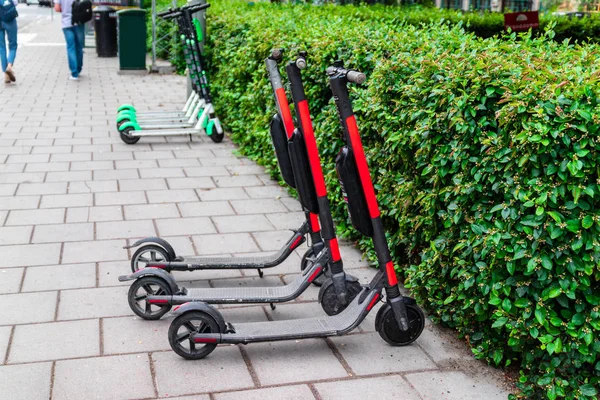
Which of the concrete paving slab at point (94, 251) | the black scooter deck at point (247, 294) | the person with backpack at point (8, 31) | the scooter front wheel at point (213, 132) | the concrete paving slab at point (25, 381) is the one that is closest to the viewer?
the concrete paving slab at point (25, 381)

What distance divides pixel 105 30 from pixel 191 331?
15.0 metres

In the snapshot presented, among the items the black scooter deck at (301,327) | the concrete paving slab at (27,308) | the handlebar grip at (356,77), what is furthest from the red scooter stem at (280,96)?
the concrete paving slab at (27,308)

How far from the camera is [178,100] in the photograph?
462 inches

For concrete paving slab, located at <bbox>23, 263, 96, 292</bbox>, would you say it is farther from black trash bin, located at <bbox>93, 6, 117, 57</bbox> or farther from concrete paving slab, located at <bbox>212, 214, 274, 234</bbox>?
black trash bin, located at <bbox>93, 6, 117, 57</bbox>

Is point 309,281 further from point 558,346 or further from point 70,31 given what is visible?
point 70,31

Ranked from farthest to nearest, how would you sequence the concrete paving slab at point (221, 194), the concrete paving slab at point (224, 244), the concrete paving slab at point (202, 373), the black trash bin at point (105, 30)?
the black trash bin at point (105, 30)
the concrete paving slab at point (221, 194)
the concrete paving slab at point (224, 244)
the concrete paving slab at point (202, 373)

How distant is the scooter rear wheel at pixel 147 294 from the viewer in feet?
13.0

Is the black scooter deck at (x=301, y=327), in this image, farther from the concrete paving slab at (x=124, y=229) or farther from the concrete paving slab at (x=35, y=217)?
the concrete paving slab at (x=35, y=217)

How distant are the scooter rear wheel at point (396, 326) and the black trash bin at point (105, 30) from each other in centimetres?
1433

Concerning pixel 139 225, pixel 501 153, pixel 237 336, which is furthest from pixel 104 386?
pixel 139 225

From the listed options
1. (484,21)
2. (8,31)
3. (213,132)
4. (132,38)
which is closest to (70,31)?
(8,31)

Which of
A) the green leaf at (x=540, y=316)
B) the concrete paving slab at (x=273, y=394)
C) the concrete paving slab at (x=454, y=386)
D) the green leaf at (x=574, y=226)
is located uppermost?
the green leaf at (x=574, y=226)

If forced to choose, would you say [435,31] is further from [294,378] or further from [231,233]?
[294,378]

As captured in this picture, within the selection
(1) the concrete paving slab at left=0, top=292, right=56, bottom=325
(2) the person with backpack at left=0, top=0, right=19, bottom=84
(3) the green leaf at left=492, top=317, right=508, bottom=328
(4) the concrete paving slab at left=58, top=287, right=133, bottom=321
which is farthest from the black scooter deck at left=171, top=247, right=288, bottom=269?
(2) the person with backpack at left=0, top=0, right=19, bottom=84
